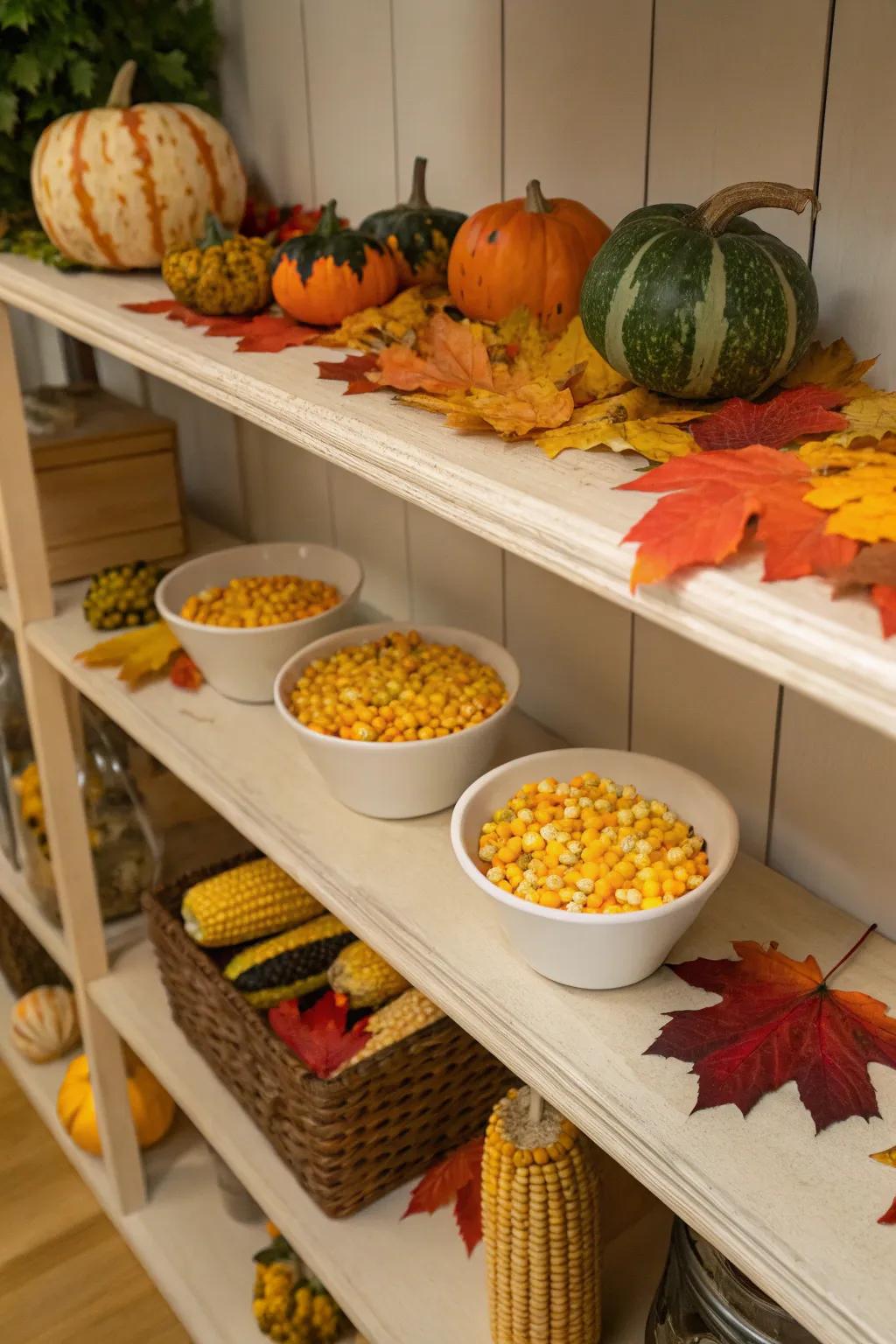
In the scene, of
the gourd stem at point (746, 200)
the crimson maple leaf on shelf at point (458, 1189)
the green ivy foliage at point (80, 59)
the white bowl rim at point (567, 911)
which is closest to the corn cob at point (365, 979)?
the crimson maple leaf on shelf at point (458, 1189)

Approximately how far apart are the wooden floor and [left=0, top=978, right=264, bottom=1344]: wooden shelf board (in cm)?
3

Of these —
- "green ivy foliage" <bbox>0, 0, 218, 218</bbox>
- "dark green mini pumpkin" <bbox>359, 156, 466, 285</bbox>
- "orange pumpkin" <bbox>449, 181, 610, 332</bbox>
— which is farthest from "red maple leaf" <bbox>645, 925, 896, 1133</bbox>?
"green ivy foliage" <bbox>0, 0, 218, 218</bbox>

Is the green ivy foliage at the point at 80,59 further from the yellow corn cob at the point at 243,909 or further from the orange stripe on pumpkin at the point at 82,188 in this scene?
the yellow corn cob at the point at 243,909

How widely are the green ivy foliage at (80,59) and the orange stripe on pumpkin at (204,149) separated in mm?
154

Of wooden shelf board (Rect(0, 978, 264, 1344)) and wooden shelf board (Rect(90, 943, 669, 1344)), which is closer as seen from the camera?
wooden shelf board (Rect(90, 943, 669, 1344))

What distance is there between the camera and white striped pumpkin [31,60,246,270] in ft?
3.49

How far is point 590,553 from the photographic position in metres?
0.55

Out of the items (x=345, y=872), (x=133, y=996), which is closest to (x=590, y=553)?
(x=345, y=872)

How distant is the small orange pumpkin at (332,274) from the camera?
89cm

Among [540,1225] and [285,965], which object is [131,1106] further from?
[540,1225]

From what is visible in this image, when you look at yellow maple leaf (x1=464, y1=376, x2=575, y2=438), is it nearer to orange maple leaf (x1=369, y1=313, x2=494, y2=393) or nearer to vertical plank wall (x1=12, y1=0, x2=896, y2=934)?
orange maple leaf (x1=369, y1=313, x2=494, y2=393)

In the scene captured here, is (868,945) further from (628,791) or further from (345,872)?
(345,872)

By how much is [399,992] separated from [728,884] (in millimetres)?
416

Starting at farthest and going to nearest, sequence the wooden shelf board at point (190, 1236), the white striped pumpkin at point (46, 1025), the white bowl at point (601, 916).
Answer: the white striped pumpkin at point (46, 1025)
the wooden shelf board at point (190, 1236)
the white bowl at point (601, 916)
